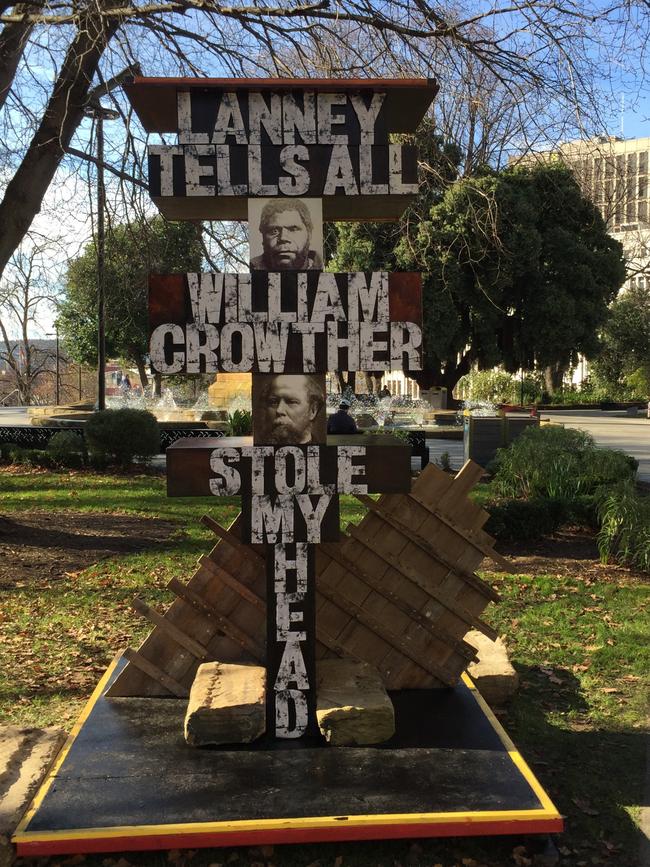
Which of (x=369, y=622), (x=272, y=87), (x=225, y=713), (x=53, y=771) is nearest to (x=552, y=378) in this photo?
(x=369, y=622)

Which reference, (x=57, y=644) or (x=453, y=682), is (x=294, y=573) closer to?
(x=453, y=682)

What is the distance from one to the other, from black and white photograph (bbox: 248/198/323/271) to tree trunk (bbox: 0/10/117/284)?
6.42 m

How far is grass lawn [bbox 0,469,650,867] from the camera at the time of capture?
14.3 ft

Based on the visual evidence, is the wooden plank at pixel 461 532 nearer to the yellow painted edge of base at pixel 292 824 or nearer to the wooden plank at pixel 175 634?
the wooden plank at pixel 175 634

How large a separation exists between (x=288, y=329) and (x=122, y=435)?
1531 centimetres

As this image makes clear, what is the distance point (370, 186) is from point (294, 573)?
7.22 ft

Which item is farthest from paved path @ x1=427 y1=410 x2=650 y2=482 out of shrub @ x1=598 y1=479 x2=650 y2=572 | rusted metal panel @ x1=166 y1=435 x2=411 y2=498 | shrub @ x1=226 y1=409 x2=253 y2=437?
rusted metal panel @ x1=166 y1=435 x2=411 y2=498

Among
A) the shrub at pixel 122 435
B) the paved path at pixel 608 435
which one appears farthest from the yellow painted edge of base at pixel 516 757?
the shrub at pixel 122 435

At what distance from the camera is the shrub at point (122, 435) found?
19484 mm

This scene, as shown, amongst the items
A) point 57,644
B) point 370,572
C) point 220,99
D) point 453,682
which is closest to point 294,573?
point 370,572

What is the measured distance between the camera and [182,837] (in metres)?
3.96

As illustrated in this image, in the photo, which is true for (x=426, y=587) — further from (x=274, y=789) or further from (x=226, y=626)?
(x=274, y=789)

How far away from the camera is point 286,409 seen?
4.92 meters

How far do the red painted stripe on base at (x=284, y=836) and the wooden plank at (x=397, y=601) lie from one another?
1577 mm
